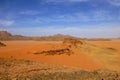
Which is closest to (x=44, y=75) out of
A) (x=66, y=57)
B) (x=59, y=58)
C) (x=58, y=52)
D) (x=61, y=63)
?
(x=61, y=63)

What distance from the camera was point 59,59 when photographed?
1482 cm

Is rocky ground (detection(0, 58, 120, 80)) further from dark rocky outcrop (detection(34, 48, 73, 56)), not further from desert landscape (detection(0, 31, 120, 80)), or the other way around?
dark rocky outcrop (detection(34, 48, 73, 56))

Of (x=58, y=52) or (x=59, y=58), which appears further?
(x=58, y=52)

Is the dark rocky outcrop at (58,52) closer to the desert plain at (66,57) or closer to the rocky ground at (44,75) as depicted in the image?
the desert plain at (66,57)

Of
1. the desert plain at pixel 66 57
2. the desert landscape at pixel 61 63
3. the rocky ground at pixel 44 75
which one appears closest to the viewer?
→ the rocky ground at pixel 44 75

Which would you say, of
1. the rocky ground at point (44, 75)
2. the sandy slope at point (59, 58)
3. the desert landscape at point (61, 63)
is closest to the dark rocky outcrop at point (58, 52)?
the desert landscape at point (61, 63)

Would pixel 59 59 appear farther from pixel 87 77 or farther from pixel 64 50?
pixel 87 77

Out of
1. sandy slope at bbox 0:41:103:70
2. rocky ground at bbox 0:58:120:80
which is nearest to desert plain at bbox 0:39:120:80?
sandy slope at bbox 0:41:103:70

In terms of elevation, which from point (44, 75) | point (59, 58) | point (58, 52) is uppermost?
point (58, 52)

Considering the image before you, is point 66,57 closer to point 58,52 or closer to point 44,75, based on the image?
point 58,52

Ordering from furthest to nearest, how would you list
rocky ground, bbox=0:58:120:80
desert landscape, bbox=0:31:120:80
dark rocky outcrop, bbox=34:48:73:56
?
dark rocky outcrop, bbox=34:48:73:56 < desert landscape, bbox=0:31:120:80 < rocky ground, bbox=0:58:120:80

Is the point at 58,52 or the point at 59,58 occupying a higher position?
the point at 58,52

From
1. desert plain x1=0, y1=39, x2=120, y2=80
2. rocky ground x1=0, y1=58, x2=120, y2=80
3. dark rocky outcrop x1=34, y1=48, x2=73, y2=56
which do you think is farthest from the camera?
dark rocky outcrop x1=34, y1=48, x2=73, y2=56

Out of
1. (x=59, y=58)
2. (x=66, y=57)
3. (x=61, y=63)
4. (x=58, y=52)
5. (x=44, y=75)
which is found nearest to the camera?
(x=44, y=75)
